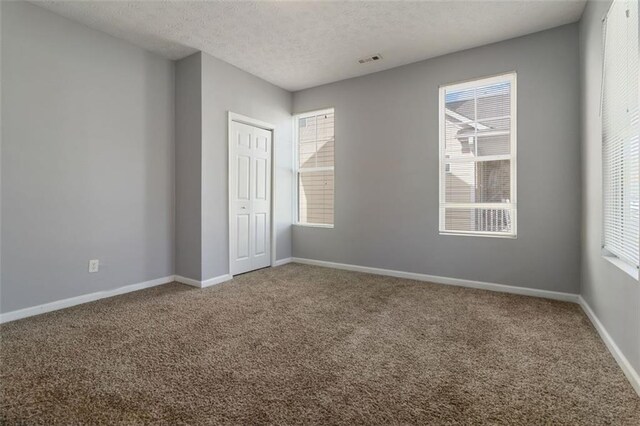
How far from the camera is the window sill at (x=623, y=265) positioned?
5.83 feet

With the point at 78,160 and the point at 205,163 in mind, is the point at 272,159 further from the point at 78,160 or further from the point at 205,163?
the point at 78,160

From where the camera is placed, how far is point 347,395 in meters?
1.61

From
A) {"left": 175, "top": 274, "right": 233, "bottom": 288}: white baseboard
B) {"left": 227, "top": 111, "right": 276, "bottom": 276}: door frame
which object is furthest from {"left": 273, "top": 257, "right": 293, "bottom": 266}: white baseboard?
{"left": 175, "top": 274, "right": 233, "bottom": 288}: white baseboard

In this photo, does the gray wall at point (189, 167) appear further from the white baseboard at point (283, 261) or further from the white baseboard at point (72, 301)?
the white baseboard at point (283, 261)

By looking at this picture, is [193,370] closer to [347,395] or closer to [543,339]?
[347,395]

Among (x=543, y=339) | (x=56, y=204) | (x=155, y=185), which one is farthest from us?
(x=155, y=185)

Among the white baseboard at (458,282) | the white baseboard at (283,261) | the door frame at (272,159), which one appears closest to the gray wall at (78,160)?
the door frame at (272,159)

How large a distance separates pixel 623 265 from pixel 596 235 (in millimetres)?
653

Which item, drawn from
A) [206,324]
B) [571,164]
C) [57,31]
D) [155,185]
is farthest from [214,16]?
[571,164]

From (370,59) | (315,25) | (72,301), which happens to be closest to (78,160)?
(72,301)

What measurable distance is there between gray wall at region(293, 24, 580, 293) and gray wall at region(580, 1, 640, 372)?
19 cm

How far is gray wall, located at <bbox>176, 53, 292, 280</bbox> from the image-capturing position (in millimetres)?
3680

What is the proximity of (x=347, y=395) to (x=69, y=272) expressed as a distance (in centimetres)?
293

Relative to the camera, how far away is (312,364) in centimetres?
192
